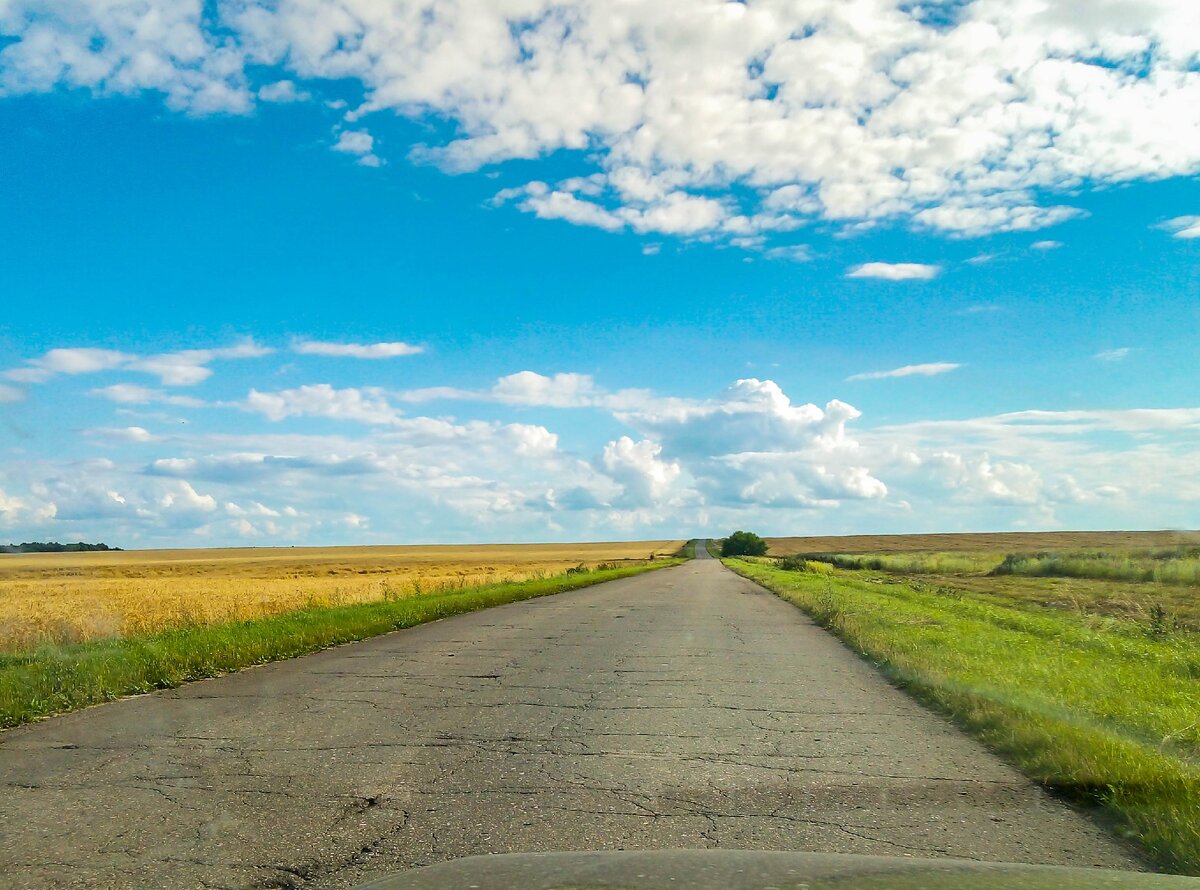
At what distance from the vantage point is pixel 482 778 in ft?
20.5

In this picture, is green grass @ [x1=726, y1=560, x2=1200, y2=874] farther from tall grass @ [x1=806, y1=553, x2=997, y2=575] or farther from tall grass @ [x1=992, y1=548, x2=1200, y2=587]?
tall grass @ [x1=806, y1=553, x2=997, y2=575]

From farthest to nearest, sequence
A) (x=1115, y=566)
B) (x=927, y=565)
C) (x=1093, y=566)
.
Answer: (x=927, y=565) < (x=1093, y=566) < (x=1115, y=566)

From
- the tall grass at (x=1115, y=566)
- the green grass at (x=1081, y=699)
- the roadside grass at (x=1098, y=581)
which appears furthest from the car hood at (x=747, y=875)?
the tall grass at (x=1115, y=566)

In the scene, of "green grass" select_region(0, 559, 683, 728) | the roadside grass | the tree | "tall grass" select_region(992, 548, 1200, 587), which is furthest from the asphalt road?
the tree

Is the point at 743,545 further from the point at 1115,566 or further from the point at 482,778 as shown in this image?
the point at 482,778

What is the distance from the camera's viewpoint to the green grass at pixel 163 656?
9281 mm

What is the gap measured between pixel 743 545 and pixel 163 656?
148 metres

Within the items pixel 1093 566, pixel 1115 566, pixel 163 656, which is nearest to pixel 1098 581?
pixel 1115 566

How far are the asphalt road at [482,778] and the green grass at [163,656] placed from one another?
1.82 ft

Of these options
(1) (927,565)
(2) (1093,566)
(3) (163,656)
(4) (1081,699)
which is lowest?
(1) (927,565)

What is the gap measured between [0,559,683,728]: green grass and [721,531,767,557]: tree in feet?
447

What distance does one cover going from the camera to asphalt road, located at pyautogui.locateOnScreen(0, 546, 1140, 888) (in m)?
4.77

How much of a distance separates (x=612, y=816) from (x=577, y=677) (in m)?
5.86

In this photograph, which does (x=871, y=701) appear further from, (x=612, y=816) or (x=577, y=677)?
(x=612, y=816)
